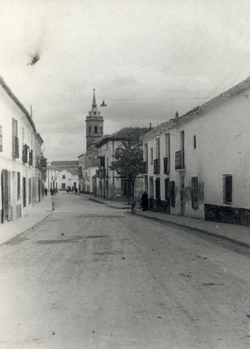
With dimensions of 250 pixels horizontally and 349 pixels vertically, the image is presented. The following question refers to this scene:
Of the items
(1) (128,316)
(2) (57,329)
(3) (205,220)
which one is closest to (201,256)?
(1) (128,316)

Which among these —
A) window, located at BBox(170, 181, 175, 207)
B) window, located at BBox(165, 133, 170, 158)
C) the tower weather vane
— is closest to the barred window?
window, located at BBox(170, 181, 175, 207)

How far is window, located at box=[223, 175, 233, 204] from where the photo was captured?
15.9 metres

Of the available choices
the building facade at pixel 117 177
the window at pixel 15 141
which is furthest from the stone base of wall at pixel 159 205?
the building facade at pixel 117 177

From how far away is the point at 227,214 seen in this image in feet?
53.1

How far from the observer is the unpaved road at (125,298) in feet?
13.5

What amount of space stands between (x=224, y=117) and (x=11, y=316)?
12699 mm

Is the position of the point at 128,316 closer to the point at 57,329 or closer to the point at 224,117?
the point at 57,329

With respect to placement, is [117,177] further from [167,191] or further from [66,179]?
[66,179]

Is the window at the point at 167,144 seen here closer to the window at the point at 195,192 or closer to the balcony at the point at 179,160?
the balcony at the point at 179,160

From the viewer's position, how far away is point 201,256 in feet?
28.8

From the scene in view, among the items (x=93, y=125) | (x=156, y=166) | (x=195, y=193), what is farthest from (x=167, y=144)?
(x=93, y=125)

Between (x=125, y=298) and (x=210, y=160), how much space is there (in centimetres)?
1296

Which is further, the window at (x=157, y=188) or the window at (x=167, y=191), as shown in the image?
the window at (x=157, y=188)

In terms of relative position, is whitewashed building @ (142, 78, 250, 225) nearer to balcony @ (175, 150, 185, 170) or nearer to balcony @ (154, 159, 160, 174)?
balcony @ (175, 150, 185, 170)
